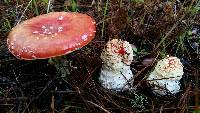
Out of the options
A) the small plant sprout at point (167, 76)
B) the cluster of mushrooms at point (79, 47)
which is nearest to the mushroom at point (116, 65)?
the cluster of mushrooms at point (79, 47)

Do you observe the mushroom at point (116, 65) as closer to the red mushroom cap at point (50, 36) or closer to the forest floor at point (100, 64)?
the forest floor at point (100, 64)

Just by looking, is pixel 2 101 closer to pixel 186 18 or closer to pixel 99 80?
pixel 99 80

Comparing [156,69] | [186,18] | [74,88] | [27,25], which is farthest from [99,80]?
[186,18]

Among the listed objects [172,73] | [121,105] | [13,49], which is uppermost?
[13,49]

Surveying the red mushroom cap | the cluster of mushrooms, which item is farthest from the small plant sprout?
the red mushroom cap

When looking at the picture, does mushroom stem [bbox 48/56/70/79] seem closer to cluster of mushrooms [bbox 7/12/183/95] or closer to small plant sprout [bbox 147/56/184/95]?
cluster of mushrooms [bbox 7/12/183/95]

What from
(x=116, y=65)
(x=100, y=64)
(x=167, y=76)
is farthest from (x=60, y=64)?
(x=167, y=76)

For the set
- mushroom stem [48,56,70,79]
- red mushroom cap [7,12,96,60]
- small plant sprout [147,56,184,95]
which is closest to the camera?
red mushroom cap [7,12,96,60]
